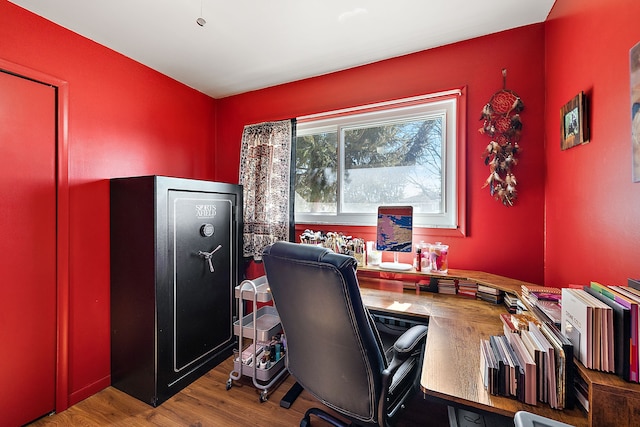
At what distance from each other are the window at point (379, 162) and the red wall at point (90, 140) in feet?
4.70

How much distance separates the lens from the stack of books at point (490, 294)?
5.57 feet

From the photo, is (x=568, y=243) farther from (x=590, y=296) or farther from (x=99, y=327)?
(x=99, y=327)

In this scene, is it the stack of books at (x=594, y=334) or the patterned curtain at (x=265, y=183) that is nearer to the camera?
the stack of books at (x=594, y=334)

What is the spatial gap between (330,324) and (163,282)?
136cm

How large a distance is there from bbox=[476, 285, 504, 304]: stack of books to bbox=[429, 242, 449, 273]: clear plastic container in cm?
24

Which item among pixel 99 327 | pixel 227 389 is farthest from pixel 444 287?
pixel 99 327

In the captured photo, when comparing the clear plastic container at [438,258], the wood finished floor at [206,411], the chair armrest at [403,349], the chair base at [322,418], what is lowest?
the wood finished floor at [206,411]

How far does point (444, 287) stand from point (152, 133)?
2748mm

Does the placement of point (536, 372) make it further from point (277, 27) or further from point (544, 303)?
point (277, 27)

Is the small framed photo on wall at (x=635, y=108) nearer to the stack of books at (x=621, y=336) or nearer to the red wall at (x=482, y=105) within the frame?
the stack of books at (x=621, y=336)

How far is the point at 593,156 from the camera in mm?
1235

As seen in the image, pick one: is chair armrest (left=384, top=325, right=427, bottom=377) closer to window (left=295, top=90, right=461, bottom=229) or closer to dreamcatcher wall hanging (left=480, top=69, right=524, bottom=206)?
window (left=295, top=90, right=461, bottom=229)

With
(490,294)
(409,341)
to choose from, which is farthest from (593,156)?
(409,341)

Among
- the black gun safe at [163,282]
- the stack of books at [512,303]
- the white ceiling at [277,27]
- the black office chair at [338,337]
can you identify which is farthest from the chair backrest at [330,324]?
the white ceiling at [277,27]
